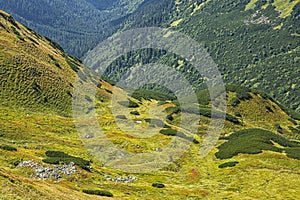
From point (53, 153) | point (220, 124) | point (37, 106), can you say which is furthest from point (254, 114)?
point (53, 153)

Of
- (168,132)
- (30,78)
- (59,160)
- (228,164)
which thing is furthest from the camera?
(30,78)

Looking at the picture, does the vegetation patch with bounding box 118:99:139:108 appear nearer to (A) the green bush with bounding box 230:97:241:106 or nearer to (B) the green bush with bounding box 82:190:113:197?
(A) the green bush with bounding box 230:97:241:106

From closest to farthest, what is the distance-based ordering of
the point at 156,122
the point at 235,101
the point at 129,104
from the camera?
1. the point at 156,122
2. the point at 129,104
3. the point at 235,101

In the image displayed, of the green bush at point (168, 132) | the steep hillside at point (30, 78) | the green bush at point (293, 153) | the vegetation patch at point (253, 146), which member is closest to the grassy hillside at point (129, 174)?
the green bush at point (293, 153)

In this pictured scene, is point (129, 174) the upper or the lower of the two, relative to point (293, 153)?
lower

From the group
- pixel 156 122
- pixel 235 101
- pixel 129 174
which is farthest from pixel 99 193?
pixel 235 101

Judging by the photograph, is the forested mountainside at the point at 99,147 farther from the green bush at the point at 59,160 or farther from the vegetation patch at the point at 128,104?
the vegetation patch at the point at 128,104

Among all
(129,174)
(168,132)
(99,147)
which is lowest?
(129,174)

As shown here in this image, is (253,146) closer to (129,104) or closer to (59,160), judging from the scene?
(59,160)

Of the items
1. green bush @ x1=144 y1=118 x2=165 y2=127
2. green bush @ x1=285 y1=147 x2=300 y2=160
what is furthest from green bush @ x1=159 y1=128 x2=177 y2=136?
green bush @ x1=285 y1=147 x2=300 y2=160

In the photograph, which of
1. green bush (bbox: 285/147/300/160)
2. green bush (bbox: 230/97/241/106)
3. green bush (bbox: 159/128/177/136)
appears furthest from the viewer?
green bush (bbox: 230/97/241/106)

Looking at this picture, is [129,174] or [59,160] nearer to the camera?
[59,160]
